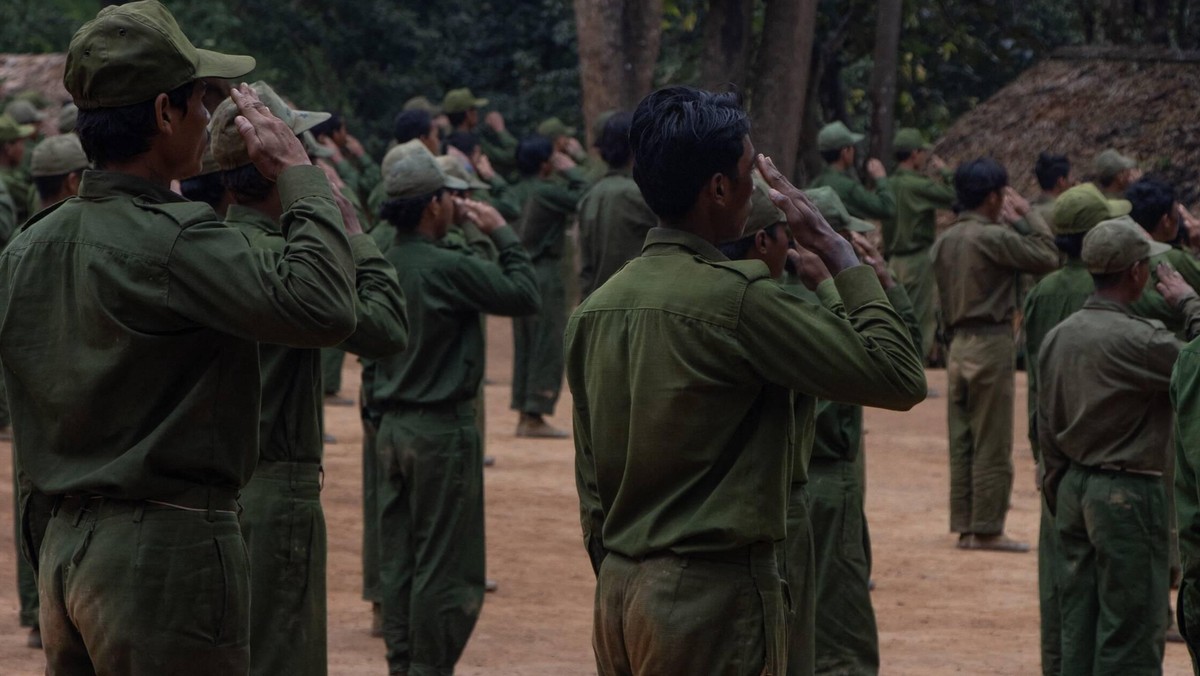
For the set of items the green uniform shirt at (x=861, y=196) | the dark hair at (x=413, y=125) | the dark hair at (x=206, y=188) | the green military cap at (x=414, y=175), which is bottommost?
the green uniform shirt at (x=861, y=196)

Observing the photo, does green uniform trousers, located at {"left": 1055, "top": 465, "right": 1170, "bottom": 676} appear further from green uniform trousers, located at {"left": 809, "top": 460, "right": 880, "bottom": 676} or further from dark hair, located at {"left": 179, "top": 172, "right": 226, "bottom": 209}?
dark hair, located at {"left": 179, "top": 172, "right": 226, "bottom": 209}

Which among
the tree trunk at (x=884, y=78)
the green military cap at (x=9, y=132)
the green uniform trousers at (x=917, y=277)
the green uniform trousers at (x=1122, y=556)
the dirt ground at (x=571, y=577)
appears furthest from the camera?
the tree trunk at (x=884, y=78)

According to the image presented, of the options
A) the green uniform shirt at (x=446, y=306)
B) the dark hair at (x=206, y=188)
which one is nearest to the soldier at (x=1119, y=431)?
the green uniform shirt at (x=446, y=306)

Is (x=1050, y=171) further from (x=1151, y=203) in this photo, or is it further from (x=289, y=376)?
(x=289, y=376)

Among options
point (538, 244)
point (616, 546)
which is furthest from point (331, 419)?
point (616, 546)

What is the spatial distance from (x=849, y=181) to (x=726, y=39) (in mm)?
1641

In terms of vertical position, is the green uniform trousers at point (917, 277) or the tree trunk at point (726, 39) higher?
the tree trunk at point (726, 39)

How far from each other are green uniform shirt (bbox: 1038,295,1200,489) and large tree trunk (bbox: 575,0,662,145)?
9112 mm

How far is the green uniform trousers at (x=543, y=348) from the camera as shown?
1399 cm

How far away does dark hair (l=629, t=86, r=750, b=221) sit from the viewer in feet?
12.9

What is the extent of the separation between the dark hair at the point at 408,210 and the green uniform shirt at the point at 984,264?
4125 millimetres

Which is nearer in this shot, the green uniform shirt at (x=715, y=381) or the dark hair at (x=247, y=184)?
the green uniform shirt at (x=715, y=381)

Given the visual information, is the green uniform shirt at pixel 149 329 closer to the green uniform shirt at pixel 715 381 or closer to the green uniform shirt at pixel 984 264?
the green uniform shirt at pixel 715 381

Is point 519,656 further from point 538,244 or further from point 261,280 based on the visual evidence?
point 538,244
